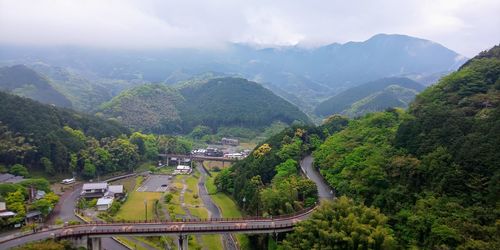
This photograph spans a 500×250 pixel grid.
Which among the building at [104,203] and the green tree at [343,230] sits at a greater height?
the green tree at [343,230]

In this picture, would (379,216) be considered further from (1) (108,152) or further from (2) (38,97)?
(2) (38,97)

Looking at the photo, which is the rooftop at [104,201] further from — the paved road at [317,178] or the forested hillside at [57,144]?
the paved road at [317,178]

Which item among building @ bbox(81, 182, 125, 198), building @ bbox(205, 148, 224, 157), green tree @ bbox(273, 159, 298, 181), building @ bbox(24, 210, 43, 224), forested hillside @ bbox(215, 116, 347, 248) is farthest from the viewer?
building @ bbox(205, 148, 224, 157)

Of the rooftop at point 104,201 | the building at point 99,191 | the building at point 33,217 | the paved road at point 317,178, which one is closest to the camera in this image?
the paved road at point 317,178

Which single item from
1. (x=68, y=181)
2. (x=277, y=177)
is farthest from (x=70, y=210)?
(x=277, y=177)

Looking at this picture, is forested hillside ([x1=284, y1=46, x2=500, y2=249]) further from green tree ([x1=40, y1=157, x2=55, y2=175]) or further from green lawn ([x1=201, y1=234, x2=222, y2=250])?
green tree ([x1=40, y1=157, x2=55, y2=175])

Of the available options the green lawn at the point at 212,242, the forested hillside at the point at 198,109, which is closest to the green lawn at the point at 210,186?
the green lawn at the point at 212,242

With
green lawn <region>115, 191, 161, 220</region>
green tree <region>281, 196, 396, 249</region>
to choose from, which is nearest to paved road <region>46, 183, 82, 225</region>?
green lawn <region>115, 191, 161, 220</region>
